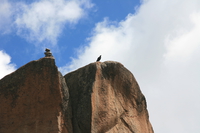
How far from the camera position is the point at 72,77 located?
60.8 ft

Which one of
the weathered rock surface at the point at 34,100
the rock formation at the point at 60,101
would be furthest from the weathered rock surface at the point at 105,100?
the weathered rock surface at the point at 34,100

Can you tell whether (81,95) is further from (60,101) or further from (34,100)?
(34,100)

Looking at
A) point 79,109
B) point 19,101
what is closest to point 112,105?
point 79,109

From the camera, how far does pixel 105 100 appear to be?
17844 mm

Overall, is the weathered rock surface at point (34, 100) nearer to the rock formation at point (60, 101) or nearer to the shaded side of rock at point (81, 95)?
the rock formation at point (60, 101)

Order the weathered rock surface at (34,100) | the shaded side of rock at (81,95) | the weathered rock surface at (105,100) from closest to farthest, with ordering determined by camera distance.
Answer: the weathered rock surface at (34,100) → the shaded side of rock at (81,95) → the weathered rock surface at (105,100)

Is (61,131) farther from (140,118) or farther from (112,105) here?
(140,118)

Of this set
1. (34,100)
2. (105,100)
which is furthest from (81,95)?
(34,100)

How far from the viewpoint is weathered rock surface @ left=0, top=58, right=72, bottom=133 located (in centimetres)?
1638

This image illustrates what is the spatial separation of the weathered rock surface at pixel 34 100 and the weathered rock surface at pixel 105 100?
0.88 metres

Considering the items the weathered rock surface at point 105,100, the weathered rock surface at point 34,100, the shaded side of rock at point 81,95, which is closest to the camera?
the weathered rock surface at point 34,100

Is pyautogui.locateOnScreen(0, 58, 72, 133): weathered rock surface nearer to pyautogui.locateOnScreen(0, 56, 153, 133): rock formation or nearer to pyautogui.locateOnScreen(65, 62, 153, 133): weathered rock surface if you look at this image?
pyautogui.locateOnScreen(0, 56, 153, 133): rock formation

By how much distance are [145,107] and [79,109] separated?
4.61 metres

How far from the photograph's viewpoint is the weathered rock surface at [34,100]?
16375 millimetres
